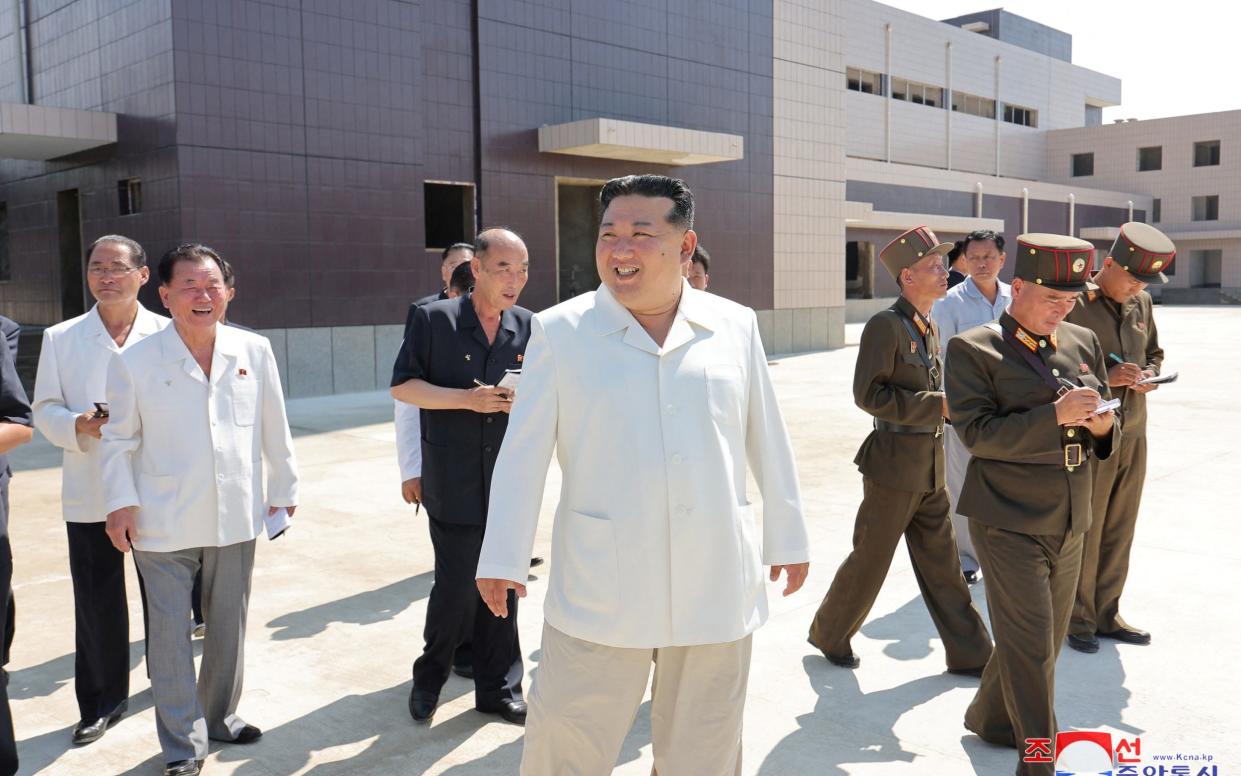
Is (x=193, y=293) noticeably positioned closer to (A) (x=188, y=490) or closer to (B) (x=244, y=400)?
(B) (x=244, y=400)

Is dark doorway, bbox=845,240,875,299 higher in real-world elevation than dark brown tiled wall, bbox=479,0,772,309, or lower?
lower

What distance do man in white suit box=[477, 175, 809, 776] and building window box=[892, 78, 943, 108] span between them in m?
39.6

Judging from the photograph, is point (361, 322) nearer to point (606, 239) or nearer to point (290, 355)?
point (290, 355)

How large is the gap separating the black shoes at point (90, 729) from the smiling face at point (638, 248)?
9.49 feet

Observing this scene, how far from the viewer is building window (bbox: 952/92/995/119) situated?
42.9m

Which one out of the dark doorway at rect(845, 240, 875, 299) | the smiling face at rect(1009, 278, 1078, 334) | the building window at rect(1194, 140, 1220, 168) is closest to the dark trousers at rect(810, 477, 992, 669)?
the smiling face at rect(1009, 278, 1078, 334)

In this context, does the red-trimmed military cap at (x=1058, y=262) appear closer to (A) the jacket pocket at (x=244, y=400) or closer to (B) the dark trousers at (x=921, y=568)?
(B) the dark trousers at (x=921, y=568)

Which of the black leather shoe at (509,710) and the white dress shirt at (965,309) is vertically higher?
the white dress shirt at (965,309)

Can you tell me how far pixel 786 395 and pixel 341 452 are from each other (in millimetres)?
7067

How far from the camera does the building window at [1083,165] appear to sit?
48562 millimetres

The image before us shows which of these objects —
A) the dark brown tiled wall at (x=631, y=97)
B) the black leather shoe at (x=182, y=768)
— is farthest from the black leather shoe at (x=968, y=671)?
the dark brown tiled wall at (x=631, y=97)

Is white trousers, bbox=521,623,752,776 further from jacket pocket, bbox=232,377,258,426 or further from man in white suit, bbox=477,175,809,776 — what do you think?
jacket pocket, bbox=232,377,258,426

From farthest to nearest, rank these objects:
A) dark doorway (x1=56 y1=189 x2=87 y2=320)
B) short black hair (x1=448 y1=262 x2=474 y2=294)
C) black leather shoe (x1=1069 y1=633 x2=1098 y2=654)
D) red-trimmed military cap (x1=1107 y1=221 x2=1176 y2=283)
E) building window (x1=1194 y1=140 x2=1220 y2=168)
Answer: building window (x1=1194 y1=140 x2=1220 y2=168)
dark doorway (x1=56 y1=189 x2=87 y2=320)
short black hair (x1=448 y1=262 x2=474 y2=294)
black leather shoe (x1=1069 y1=633 x2=1098 y2=654)
red-trimmed military cap (x1=1107 y1=221 x2=1176 y2=283)

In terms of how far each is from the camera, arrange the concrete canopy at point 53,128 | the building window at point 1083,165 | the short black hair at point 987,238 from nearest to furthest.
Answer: the short black hair at point 987,238 < the concrete canopy at point 53,128 < the building window at point 1083,165
